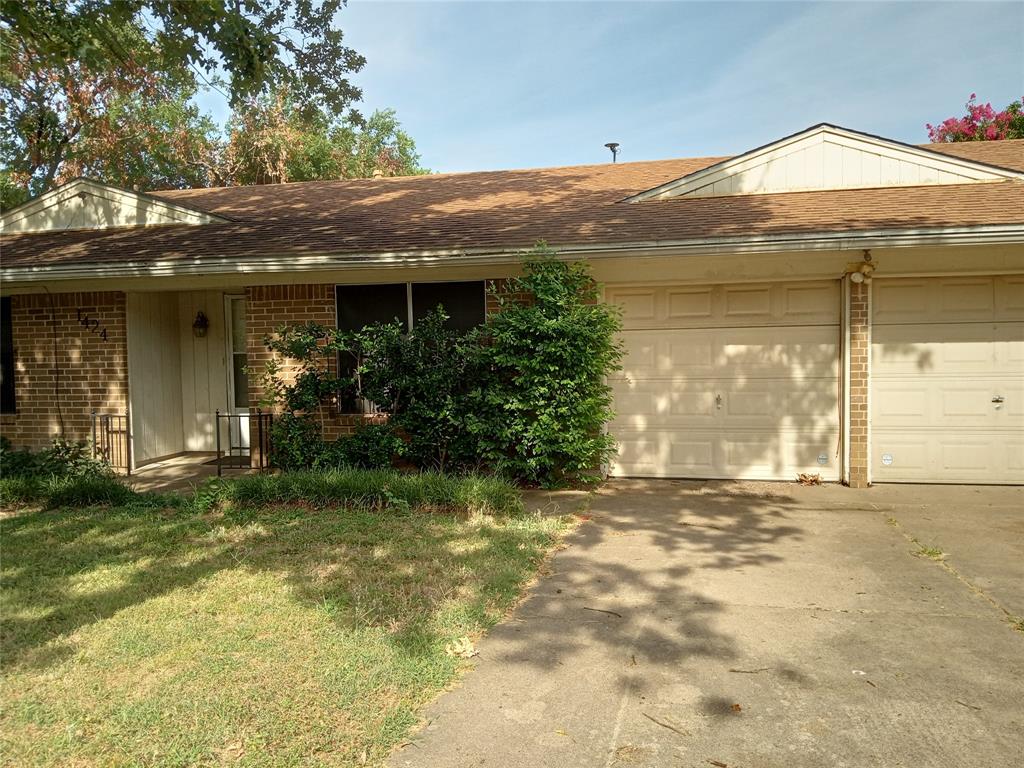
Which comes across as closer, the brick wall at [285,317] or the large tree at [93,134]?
the brick wall at [285,317]

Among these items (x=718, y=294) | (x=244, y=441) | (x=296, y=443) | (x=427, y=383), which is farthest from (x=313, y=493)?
(x=718, y=294)

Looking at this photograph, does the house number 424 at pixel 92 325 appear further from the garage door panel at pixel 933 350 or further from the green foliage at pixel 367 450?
the garage door panel at pixel 933 350

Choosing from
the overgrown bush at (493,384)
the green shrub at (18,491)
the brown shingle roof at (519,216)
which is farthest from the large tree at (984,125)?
the green shrub at (18,491)

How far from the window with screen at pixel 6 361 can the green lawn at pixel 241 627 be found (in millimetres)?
4143

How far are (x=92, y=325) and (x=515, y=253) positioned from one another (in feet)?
19.4

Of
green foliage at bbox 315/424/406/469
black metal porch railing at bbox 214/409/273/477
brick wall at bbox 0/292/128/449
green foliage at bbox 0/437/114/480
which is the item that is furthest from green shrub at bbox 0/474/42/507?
green foliage at bbox 315/424/406/469

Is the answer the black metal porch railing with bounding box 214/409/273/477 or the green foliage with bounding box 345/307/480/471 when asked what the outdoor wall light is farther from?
the green foliage with bounding box 345/307/480/471

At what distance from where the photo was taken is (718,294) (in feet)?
28.1

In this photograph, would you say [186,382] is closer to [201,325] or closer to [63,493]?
[201,325]

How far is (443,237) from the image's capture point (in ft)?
27.3

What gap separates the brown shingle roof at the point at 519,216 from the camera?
762cm

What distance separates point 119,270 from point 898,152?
8.86 metres

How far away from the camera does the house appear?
7828 millimetres

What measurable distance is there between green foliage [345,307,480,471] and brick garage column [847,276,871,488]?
13.3 feet
